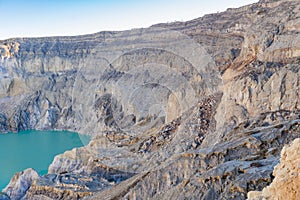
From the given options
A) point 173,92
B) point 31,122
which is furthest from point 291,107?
point 31,122

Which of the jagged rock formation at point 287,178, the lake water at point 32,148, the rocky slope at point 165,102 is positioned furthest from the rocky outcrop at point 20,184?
the jagged rock formation at point 287,178

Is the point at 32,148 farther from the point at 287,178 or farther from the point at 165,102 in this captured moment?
the point at 287,178

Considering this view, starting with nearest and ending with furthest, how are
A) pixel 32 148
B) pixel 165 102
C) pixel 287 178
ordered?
1. pixel 287 178
2. pixel 165 102
3. pixel 32 148

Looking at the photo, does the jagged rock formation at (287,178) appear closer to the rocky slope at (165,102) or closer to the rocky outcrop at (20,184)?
the rocky slope at (165,102)

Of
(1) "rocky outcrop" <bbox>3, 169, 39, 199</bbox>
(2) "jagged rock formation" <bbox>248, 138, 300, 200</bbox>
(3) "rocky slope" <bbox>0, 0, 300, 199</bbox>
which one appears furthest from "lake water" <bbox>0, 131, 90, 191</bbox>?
(2) "jagged rock formation" <bbox>248, 138, 300, 200</bbox>

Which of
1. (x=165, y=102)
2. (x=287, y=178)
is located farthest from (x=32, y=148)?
(x=287, y=178)

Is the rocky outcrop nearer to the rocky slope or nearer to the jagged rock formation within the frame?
the rocky slope
